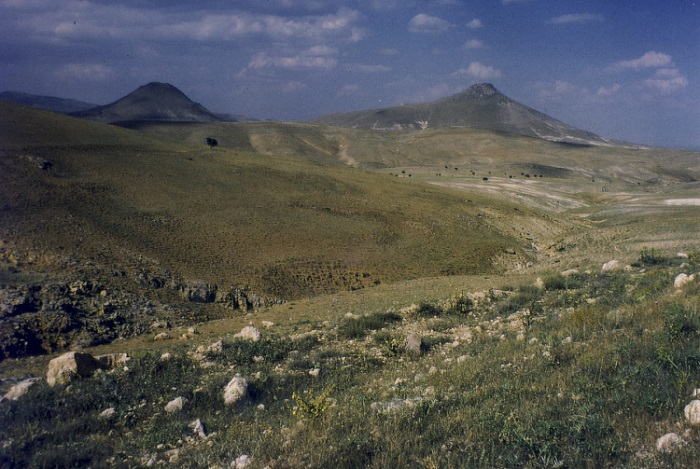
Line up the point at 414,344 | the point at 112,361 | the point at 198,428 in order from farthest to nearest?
1. the point at 414,344
2. the point at 112,361
3. the point at 198,428

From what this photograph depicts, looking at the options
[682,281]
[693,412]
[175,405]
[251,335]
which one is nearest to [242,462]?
[175,405]

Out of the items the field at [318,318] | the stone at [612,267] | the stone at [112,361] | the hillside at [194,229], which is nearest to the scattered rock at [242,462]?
the field at [318,318]

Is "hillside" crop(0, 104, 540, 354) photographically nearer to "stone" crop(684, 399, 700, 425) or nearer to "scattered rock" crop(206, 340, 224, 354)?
"scattered rock" crop(206, 340, 224, 354)

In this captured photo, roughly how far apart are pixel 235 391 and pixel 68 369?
3.27m

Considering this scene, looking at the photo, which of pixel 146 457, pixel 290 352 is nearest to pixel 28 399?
pixel 146 457

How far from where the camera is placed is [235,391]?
6699mm

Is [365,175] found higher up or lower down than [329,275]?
higher up

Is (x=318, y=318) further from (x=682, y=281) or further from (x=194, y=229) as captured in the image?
(x=194, y=229)

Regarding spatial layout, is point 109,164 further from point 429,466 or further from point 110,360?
point 429,466

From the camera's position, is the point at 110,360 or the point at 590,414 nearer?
the point at 590,414

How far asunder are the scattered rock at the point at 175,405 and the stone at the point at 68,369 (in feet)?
7.35

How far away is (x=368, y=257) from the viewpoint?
26.7m

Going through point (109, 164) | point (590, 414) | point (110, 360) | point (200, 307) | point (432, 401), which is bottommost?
point (200, 307)

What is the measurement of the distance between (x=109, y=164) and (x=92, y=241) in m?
14.7
